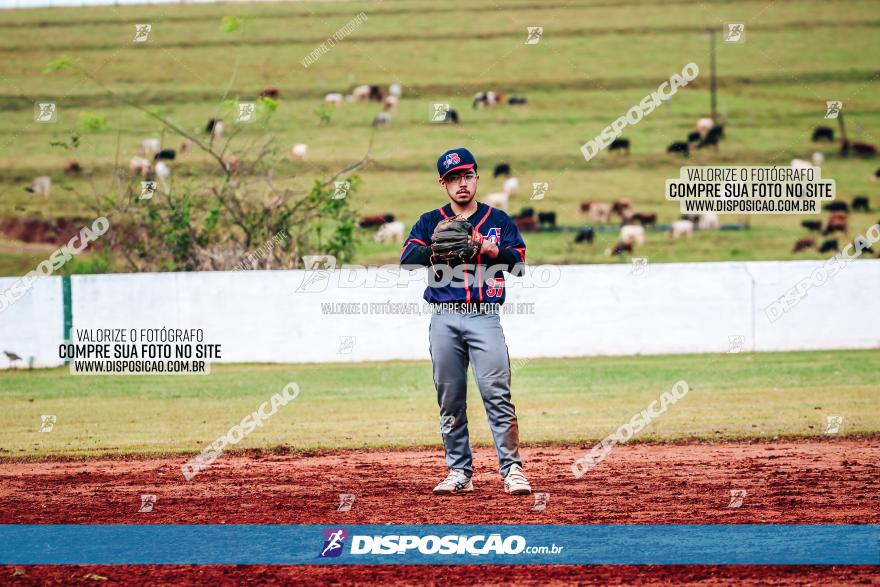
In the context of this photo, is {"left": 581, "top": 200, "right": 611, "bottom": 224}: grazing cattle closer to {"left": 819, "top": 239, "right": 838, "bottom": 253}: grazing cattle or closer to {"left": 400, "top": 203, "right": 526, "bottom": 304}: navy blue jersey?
{"left": 819, "top": 239, "right": 838, "bottom": 253}: grazing cattle

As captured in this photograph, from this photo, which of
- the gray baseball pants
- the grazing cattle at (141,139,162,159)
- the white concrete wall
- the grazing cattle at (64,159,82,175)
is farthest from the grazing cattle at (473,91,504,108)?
the gray baseball pants

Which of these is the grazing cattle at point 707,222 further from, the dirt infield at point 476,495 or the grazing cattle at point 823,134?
the dirt infield at point 476,495

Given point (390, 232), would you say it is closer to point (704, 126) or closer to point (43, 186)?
point (43, 186)

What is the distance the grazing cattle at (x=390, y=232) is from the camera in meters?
35.3

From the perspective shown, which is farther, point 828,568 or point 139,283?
point 139,283

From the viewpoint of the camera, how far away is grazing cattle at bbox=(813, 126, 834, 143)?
45.6 metres

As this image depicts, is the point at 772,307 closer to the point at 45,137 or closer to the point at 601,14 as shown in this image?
the point at 45,137

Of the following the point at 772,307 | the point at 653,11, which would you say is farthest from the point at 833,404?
the point at 653,11

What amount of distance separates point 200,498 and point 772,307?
14.6 meters

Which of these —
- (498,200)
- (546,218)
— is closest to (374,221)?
(498,200)

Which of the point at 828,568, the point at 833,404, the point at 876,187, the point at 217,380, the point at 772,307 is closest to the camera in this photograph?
the point at 828,568

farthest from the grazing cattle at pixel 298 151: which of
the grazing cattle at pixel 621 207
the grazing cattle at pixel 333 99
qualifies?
the grazing cattle at pixel 621 207

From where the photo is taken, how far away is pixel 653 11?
58.8m

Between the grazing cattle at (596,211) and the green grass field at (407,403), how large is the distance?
58.8 feet
